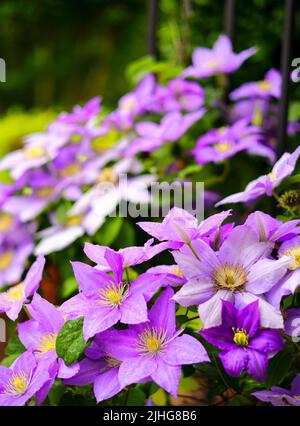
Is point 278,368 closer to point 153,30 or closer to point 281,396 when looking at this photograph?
point 281,396

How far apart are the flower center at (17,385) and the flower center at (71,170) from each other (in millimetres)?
781

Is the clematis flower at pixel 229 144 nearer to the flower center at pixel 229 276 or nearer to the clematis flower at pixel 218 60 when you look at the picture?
the clematis flower at pixel 218 60

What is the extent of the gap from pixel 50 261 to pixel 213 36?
0.78 metres

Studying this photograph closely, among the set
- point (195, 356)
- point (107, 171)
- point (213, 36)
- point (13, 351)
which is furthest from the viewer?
point (213, 36)

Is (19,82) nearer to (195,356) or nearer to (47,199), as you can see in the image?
(47,199)

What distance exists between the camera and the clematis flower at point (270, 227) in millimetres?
797

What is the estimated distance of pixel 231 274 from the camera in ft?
2.53

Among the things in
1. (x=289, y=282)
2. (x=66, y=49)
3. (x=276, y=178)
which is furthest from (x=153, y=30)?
(x=66, y=49)

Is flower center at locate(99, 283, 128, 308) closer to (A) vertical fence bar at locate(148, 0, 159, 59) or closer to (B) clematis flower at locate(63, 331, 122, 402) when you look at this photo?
(B) clematis flower at locate(63, 331, 122, 402)

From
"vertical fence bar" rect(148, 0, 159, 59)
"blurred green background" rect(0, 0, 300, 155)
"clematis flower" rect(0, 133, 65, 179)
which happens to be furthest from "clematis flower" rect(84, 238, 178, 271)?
"blurred green background" rect(0, 0, 300, 155)

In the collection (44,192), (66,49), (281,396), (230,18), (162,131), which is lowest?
(281,396)

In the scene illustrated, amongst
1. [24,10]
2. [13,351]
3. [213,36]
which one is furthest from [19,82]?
[13,351]

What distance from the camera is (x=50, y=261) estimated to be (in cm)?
150

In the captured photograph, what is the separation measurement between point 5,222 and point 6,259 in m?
0.09
